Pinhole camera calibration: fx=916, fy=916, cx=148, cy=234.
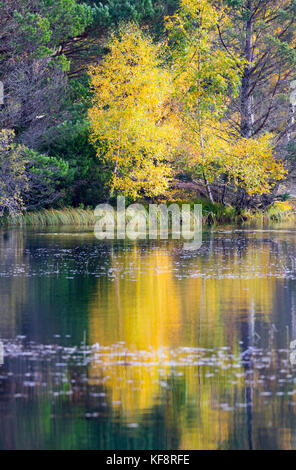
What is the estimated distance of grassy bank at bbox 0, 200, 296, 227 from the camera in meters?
40.9

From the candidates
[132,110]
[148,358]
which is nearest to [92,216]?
[132,110]

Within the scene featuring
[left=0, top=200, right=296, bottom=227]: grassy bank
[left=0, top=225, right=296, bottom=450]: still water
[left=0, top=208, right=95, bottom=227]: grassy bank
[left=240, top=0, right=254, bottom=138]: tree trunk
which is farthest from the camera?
[left=240, top=0, right=254, bottom=138]: tree trunk

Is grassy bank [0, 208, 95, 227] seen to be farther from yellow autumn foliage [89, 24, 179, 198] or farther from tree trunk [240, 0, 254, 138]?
tree trunk [240, 0, 254, 138]

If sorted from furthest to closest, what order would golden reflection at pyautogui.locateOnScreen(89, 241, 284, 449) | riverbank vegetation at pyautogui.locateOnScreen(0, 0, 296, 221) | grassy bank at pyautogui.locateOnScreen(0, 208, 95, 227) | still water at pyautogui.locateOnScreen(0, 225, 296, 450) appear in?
grassy bank at pyautogui.locateOnScreen(0, 208, 95, 227)
riverbank vegetation at pyautogui.locateOnScreen(0, 0, 296, 221)
golden reflection at pyautogui.locateOnScreen(89, 241, 284, 449)
still water at pyautogui.locateOnScreen(0, 225, 296, 450)

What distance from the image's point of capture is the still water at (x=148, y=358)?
313 inches

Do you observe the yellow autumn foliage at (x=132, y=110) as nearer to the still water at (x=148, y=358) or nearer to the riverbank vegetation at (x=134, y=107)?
the riverbank vegetation at (x=134, y=107)

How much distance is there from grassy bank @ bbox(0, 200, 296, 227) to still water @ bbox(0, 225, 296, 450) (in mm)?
19236

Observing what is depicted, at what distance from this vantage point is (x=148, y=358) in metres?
10.8

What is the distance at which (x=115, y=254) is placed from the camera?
2616cm

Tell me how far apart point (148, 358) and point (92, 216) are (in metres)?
30.7

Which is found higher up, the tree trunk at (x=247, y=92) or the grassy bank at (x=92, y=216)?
the tree trunk at (x=247, y=92)

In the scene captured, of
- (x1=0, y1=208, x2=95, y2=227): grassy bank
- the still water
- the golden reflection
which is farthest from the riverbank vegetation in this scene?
the still water

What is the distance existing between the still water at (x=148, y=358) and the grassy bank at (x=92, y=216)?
63.1 feet

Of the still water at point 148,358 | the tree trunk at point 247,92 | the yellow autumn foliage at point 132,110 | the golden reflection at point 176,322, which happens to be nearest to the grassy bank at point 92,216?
the yellow autumn foliage at point 132,110
